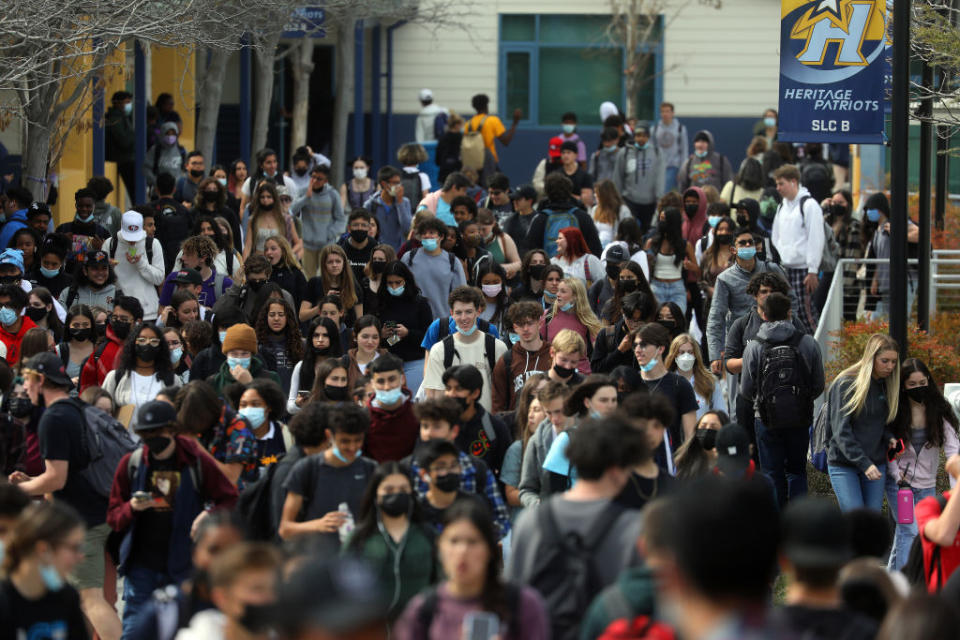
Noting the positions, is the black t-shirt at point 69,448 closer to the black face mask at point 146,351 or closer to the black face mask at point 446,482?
the black face mask at point 146,351

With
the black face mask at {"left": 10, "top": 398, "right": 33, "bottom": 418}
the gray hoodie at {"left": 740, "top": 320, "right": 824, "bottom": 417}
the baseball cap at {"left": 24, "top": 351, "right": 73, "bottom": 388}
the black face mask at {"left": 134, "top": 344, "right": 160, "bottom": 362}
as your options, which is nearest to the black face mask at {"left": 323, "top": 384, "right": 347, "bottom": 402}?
the black face mask at {"left": 134, "top": 344, "right": 160, "bottom": 362}

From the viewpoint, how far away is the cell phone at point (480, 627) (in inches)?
202

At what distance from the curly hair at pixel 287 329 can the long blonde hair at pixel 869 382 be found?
392cm

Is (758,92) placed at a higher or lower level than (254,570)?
higher

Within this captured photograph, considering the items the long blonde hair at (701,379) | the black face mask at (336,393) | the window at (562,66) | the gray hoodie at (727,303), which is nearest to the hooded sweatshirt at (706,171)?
the gray hoodie at (727,303)

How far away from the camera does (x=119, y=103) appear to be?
1970 centimetres

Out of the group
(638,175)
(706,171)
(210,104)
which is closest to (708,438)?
(638,175)

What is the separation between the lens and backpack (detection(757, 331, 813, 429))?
33.7 feet

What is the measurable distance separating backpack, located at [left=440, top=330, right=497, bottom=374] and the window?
70.0ft

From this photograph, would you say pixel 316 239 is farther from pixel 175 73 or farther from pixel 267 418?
pixel 175 73

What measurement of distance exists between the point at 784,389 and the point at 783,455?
520 millimetres

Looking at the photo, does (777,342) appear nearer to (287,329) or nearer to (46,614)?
(287,329)

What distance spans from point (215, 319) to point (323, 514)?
4.22m

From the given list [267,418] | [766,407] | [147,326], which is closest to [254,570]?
[267,418]
